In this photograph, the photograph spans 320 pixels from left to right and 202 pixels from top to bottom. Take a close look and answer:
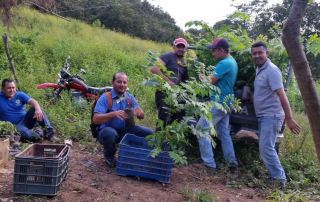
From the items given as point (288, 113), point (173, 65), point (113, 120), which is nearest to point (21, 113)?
point (113, 120)

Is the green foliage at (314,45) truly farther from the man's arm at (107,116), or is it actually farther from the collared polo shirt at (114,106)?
A: the man's arm at (107,116)

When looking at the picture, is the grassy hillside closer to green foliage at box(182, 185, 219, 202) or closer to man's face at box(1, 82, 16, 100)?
man's face at box(1, 82, 16, 100)

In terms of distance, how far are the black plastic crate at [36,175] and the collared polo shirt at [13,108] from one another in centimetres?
251

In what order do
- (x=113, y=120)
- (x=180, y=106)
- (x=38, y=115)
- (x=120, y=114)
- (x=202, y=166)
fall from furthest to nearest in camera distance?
(x=38, y=115) < (x=202, y=166) < (x=113, y=120) < (x=120, y=114) < (x=180, y=106)

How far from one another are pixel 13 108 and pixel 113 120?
2.15 meters

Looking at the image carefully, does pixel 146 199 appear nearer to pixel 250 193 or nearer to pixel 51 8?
pixel 250 193

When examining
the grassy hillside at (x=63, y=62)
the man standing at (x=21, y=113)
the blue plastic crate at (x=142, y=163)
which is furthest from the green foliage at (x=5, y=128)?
the blue plastic crate at (x=142, y=163)

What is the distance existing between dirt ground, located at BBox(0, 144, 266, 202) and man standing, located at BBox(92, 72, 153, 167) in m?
0.35

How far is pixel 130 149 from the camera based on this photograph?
160 inches

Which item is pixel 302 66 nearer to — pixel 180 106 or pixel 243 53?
pixel 180 106

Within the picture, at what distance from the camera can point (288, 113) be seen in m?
4.34

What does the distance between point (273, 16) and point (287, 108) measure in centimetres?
1971

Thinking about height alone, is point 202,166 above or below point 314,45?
below

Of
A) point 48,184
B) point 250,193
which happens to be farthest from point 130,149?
point 250,193
